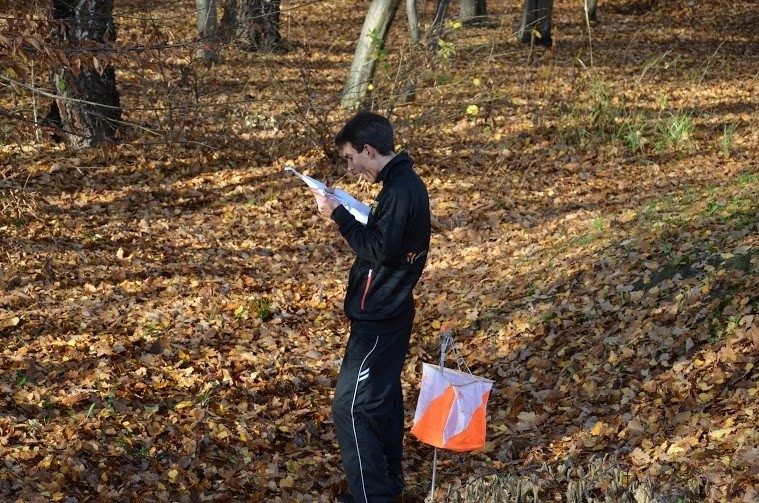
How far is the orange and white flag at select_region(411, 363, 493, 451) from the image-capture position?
14.8 feet

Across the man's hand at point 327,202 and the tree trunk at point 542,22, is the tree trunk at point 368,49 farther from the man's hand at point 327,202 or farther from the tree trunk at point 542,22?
the man's hand at point 327,202

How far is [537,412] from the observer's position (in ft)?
19.5

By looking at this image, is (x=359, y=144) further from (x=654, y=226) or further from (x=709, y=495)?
(x=654, y=226)

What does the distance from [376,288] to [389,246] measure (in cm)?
28

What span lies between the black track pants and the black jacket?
4.4 inches

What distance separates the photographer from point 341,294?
318 inches

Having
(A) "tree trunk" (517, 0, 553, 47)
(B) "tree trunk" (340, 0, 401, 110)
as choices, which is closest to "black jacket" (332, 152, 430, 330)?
(B) "tree trunk" (340, 0, 401, 110)

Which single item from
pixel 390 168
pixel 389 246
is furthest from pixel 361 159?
pixel 389 246

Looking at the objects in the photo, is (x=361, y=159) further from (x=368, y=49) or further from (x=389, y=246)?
(x=368, y=49)

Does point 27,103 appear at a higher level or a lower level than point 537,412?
higher

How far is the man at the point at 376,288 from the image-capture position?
4.19 m

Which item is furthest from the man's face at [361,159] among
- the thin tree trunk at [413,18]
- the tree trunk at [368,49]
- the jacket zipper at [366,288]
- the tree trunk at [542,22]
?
the tree trunk at [542,22]

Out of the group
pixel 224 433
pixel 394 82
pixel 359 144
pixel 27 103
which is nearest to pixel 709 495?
pixel 359 144

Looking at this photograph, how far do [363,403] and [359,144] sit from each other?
1.31 m
